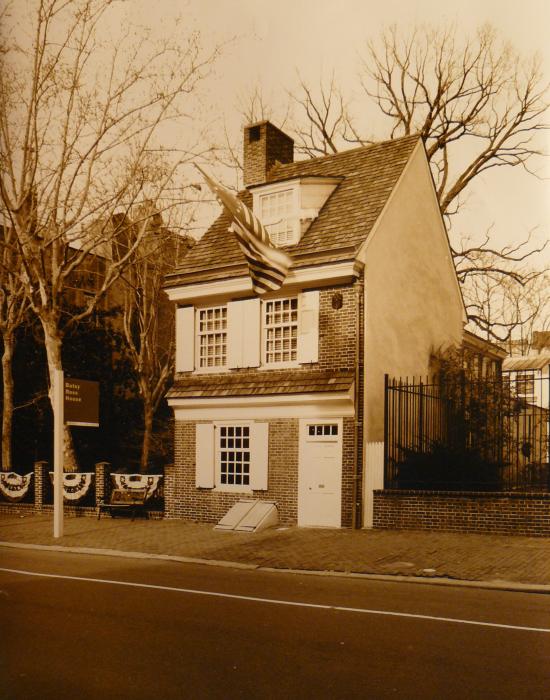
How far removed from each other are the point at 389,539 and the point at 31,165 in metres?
12.1

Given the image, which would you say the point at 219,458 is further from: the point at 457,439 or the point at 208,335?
the point at 457,439

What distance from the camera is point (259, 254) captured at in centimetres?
1722

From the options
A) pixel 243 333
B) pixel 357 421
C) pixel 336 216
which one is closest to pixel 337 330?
pixel 357 421

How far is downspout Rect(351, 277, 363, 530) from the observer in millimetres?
16734

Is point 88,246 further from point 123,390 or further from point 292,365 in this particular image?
point 123,390

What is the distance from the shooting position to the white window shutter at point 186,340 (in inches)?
790

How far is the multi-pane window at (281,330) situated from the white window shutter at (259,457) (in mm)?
1646

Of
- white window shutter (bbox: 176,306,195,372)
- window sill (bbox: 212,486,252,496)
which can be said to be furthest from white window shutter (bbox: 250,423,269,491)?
white window shutter (bbox: 176,306,195,372)

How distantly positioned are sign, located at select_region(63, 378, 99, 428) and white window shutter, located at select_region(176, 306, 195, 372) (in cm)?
335

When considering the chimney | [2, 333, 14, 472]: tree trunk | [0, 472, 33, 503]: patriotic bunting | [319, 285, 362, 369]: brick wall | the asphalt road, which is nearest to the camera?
the asphalt road

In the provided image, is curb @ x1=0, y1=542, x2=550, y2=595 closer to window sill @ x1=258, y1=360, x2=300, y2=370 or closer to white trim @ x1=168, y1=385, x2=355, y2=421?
white trim @ x1=168, y1=385, x2=355, y2=421

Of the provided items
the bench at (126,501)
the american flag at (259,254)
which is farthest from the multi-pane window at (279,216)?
the bench at (126,501)

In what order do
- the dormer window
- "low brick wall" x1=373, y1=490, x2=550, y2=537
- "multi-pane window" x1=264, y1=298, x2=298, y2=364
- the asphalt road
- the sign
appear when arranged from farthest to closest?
the dormer window, "multi-pane window" x1=264, y1=298, x2=298, y2=364, the sign, "low brick wall" x1=373, y1=490, x2=550, y2=537, the asphalt road

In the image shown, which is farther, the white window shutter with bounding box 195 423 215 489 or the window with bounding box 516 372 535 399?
the white window shutter with bounding box 195 423 215 489
